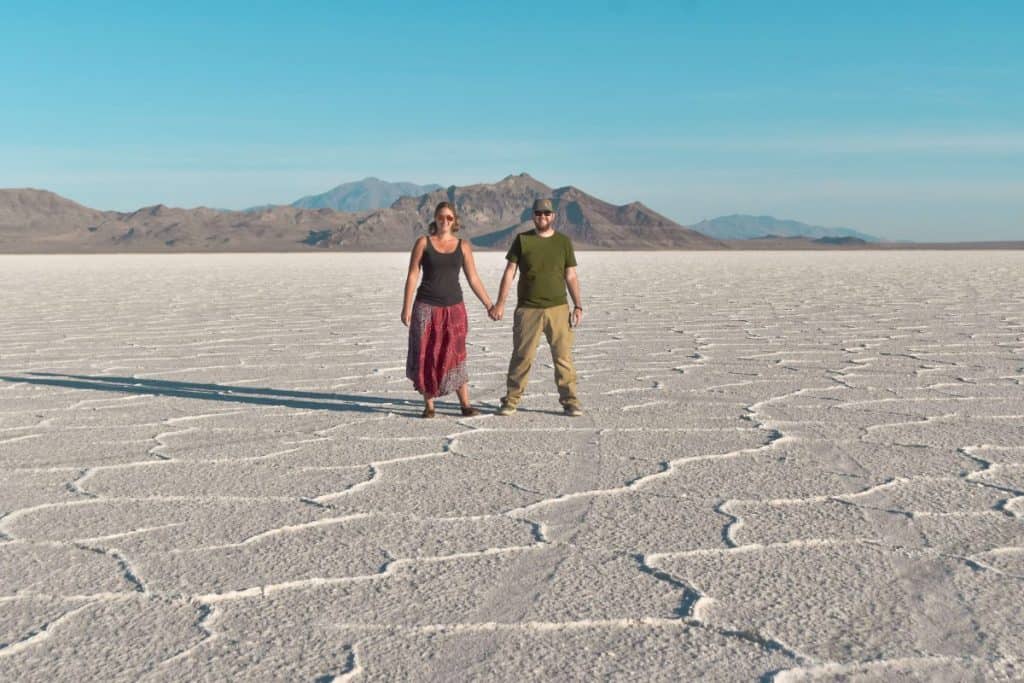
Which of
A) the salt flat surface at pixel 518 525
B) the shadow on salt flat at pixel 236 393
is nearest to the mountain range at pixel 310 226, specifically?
the shadow on salt flat at pixel 236 393

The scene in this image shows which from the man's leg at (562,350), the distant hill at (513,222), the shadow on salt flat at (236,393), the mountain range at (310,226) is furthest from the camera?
the distant hill at (513,222)

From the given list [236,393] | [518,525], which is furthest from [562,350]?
[518,525]

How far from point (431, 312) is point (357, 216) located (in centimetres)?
15126

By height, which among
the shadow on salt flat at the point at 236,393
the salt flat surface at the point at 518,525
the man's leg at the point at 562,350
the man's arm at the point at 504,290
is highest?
the man's arm at the point at 504,290

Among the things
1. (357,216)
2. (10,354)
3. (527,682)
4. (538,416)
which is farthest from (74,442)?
(357,216)

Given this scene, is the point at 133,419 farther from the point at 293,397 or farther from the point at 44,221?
the point at 44,221

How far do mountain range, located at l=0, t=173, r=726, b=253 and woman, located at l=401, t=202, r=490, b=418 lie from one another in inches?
4419

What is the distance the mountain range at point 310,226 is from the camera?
128 metres

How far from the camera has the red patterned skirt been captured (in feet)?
17.1

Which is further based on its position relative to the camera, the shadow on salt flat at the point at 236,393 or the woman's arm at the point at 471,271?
the shadow on salt flat at the point at 236,393

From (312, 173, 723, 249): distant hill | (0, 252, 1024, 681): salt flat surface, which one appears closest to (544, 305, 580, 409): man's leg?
(0, 252, 1024, 681): salt flat surface

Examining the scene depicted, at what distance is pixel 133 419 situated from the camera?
17.0 feet

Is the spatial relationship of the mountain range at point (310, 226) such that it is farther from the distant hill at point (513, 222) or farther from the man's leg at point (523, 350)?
the man's leg at point (523, 350)

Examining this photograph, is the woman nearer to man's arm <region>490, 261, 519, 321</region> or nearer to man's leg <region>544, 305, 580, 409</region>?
man's arm <region>490, 261, 519, 321</region>
